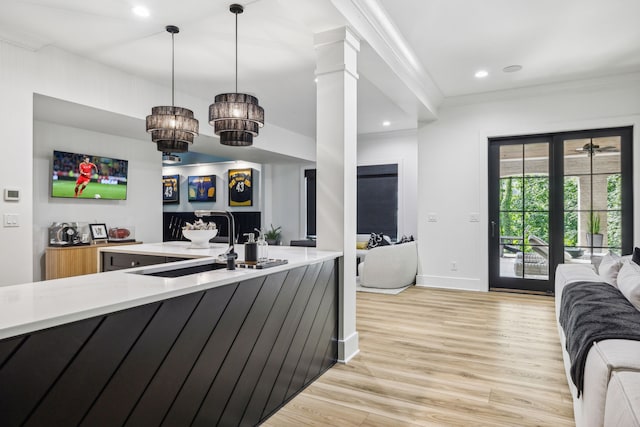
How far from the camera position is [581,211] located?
4859mm

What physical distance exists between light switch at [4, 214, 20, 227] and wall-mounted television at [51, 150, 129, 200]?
4.69 feet

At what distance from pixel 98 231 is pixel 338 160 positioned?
3.89m

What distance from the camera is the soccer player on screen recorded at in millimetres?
5027

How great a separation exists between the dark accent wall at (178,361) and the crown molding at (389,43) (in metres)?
1.74

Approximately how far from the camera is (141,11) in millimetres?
3094

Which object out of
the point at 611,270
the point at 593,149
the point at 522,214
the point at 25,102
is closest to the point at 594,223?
the point at 522,214

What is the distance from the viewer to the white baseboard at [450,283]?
17.4 ft

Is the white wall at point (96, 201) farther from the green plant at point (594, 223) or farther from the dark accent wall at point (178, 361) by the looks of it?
the green plant at point (594, 223)

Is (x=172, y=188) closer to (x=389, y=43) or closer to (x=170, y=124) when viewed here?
(x=170, y=124)

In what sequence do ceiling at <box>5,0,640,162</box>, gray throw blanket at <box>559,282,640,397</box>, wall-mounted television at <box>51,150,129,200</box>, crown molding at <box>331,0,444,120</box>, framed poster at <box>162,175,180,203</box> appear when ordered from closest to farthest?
gray throw blanket at <box>559,282,640,397</box> → crown molding at <box>331,0,444,120</box> → ceiling at <box>5,0,640,162</box> → wall-mounted television at <box>51,150,129,200</box> → framed poster at <box>162,175,180,203</box>

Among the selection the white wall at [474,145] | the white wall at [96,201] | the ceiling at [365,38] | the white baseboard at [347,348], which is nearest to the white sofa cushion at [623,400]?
the white baseboard at [347,348]

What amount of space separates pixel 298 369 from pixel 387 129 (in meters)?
5.84

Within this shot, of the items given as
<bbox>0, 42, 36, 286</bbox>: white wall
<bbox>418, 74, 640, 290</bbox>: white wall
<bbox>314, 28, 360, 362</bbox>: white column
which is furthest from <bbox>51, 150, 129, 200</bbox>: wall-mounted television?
<bbox>418, 74, 640, 290</bbox>: white wall

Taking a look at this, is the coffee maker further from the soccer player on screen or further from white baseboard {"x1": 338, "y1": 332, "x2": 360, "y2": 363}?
white baseboard {"x1": 338, "y1": 332, "x2": 360, "y2": 363}
